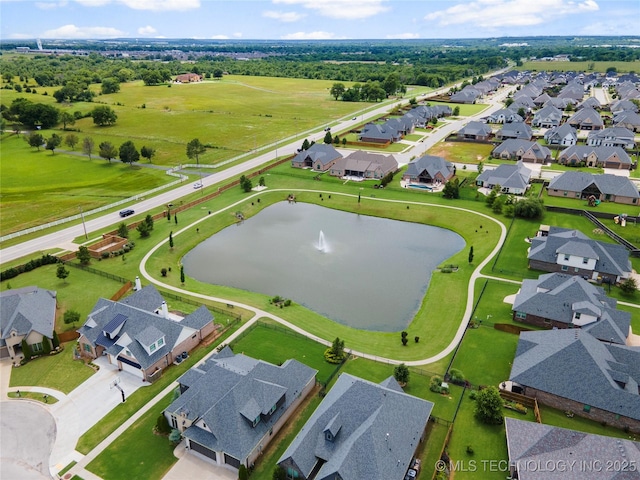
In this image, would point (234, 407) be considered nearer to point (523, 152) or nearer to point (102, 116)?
Answer: point (523, 152)

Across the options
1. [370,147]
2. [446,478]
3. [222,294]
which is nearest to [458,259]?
[222,294]

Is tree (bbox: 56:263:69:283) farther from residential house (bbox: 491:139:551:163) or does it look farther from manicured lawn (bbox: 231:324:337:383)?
residential house (bbox: 491:139:551:163)

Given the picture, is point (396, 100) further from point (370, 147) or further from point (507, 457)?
point (507, 457)

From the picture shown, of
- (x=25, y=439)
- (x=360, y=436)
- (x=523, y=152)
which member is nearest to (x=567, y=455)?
(x=360, y=436)

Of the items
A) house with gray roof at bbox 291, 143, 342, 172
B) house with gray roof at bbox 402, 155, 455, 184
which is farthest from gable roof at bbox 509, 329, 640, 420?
house with gray roof at bbox 291, 143, 342, 172

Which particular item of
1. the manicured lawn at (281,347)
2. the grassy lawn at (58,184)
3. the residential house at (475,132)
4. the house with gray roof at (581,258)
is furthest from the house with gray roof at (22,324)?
the residential house at (475,132)
